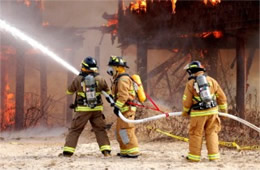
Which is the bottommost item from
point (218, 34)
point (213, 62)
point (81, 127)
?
point (81, 127)

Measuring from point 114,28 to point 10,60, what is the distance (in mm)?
10408

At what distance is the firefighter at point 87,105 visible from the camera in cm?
834

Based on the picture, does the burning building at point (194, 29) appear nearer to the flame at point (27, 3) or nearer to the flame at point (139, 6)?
the flame at point (139, 6)

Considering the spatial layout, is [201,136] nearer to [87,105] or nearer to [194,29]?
[87,105]

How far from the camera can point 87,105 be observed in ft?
27.5

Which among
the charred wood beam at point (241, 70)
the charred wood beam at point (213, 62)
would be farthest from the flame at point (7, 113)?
the charred wood beam at point (241, 70)

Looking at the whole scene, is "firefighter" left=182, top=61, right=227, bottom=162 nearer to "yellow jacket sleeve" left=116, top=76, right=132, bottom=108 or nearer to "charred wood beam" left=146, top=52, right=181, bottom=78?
"yellow jacket sleeve" left=116, top=76, right=132, bottom=108

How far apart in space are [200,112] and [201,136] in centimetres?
40

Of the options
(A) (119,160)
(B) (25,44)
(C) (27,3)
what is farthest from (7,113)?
(A) (119,160)

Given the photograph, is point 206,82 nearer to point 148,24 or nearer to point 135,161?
point 135,161

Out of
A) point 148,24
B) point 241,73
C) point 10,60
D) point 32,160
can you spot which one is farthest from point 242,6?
point 10,60

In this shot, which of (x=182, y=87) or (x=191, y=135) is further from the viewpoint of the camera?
(x=182, y=87)

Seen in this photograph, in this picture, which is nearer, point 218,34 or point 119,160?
point 119,160

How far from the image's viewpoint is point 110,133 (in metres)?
13.9
